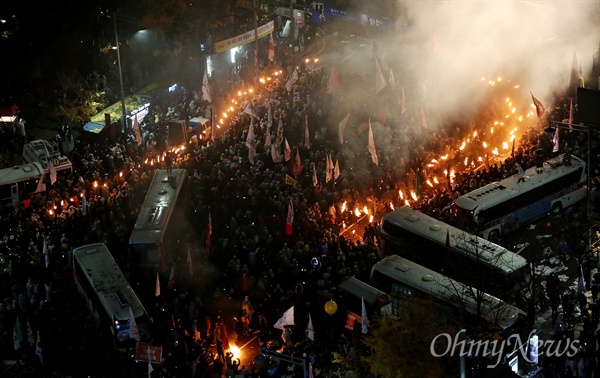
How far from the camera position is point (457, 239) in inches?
981

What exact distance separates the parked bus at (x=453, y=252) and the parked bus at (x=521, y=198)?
1617 mm

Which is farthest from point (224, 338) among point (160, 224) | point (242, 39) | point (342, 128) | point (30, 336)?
point (242, 39)

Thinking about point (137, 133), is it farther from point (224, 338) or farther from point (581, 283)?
point (581, 283)

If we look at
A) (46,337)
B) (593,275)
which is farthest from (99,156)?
(593,275)

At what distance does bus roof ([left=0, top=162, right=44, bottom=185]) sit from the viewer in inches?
1169

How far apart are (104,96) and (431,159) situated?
1559 centimetres

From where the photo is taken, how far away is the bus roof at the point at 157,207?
966 inches

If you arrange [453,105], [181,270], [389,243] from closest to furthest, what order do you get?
[181,270], [389,243], [453,105]

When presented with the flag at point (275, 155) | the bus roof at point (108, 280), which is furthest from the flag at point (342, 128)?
the bus roof at point (108, 280)

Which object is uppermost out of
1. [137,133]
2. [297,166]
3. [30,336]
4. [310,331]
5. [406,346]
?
[297,166]

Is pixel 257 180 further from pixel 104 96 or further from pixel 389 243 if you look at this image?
pixel 104 96

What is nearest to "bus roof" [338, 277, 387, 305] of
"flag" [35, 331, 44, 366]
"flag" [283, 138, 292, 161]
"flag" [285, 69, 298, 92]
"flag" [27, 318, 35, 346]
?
"flag" [35, 331, 44, 366]

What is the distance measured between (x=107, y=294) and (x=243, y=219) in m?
5.77

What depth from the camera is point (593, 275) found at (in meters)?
24.7
